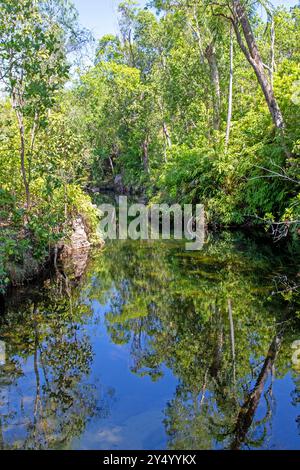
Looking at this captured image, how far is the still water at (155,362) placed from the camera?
4.54 meters

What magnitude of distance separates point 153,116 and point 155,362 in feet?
84.7

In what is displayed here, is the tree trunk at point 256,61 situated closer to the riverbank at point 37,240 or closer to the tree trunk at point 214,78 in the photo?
the tree trunk at point 214,78

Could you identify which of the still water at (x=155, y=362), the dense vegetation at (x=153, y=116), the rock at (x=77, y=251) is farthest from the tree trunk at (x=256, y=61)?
the rock at (x=77, y=251)

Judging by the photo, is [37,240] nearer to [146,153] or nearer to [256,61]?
[256,61]

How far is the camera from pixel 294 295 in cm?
851

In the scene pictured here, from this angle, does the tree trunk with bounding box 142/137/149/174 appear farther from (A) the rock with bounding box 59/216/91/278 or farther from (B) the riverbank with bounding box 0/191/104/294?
(A) the rock with bounding box 59/216/91/278

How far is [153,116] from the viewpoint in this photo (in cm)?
3020

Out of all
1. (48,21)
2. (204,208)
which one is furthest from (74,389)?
(204,208)

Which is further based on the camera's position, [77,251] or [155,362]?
[77,251]

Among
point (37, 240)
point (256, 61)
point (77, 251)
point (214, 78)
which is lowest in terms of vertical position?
point (77, 251)

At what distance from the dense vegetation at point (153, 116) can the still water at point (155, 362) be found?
1.40m

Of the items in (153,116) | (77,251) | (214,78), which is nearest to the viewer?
(77,251)

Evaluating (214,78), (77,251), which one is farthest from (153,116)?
(77,251)
